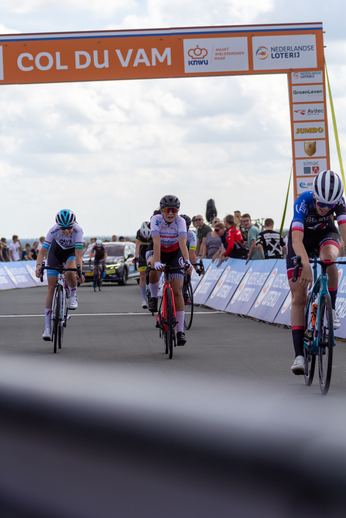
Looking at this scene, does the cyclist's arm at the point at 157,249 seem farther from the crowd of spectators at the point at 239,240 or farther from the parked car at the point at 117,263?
the parked car at the point at 117,263

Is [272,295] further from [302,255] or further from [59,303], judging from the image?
[302,255]

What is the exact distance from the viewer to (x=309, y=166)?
50.2 ft

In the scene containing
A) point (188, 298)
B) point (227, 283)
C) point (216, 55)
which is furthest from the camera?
point (216, 55)

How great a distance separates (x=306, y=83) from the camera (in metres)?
15.3

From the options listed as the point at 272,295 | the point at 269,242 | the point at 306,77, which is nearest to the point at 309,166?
the point at 306,77

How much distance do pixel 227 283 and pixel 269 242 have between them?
183 cm

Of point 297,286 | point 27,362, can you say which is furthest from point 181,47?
point 27,362

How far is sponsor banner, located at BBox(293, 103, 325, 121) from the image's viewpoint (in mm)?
15305

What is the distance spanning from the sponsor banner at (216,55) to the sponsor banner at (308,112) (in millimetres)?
1496

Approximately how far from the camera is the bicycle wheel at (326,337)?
196 inches

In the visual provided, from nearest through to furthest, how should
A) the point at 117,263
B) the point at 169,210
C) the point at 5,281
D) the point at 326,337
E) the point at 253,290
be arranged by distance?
the point at 326,337 < the point at 169,210 < the point at 253,290 < the point at 5,281 < the point at 117,263

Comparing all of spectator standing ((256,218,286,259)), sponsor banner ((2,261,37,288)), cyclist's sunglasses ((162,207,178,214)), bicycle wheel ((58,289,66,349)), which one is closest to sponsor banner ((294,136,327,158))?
spectator standing ((256,218,286,259))

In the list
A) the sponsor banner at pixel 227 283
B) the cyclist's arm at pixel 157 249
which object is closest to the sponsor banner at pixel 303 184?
the sponsor banner at pixel 227 283

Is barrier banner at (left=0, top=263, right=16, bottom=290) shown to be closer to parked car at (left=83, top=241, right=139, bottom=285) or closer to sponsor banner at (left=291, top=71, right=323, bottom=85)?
parked car at (left=83, top=241, right=139, bottom=285)
